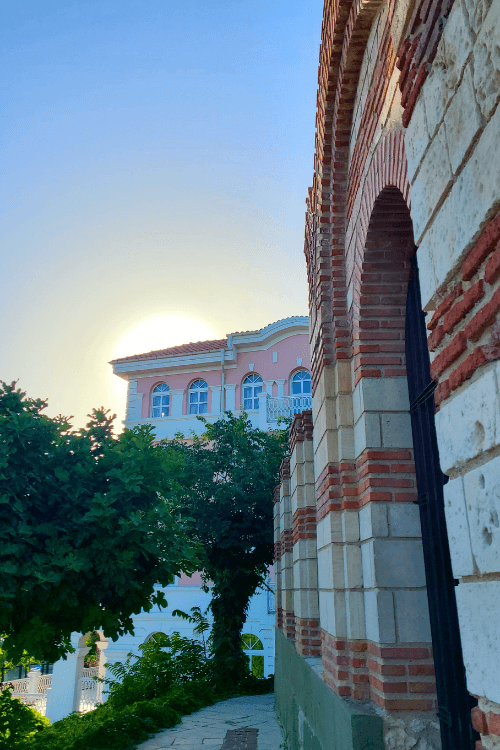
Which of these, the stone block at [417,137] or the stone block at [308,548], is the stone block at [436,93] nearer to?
the stone block at [417,137]

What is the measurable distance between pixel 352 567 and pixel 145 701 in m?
8.51

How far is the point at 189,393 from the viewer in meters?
23.9

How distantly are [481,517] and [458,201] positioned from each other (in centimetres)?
89

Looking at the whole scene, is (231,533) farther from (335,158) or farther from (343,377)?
(335,158)

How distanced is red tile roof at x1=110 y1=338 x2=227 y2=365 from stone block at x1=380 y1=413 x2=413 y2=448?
19.8m

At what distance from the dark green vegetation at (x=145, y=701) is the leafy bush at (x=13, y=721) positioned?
12 millimetres

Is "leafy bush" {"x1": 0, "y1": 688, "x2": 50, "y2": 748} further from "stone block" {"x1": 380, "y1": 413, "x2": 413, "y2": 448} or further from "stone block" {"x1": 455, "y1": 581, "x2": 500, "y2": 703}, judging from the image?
"stone block" {"x1": 455, "y1": 581, "x2": 500, "y2": 703}

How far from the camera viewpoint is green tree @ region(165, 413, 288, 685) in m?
14.9

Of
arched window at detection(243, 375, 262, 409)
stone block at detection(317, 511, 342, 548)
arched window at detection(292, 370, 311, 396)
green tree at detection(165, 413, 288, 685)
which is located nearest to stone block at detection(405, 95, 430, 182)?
stone block at detection(317, 511, 342, 548)

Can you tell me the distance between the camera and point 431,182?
1.94 meters

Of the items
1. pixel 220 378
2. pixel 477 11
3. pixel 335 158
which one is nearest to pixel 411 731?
pixel 477 11

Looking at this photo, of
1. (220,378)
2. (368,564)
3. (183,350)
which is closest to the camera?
(368,564)

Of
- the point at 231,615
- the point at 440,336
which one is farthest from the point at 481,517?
the point at 231,615

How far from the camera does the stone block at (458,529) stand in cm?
168
